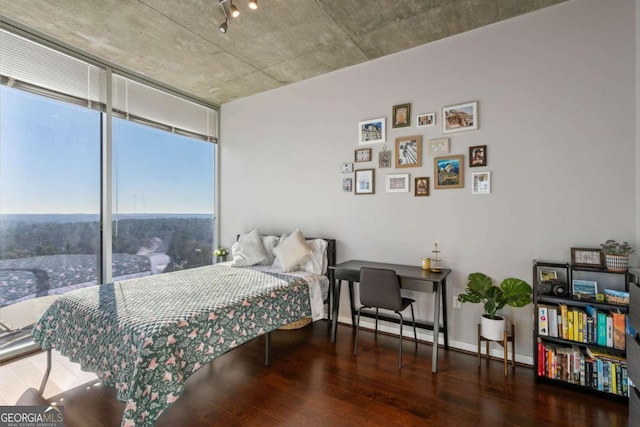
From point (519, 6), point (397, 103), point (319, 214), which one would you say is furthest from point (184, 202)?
point (519, 6)

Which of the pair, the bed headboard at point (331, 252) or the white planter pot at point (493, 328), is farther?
the bed headboard at point (331, 252)

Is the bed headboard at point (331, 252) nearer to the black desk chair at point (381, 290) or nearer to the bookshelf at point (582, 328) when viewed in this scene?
the black desk chair at point (381, 290)

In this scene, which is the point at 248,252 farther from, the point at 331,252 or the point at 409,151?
the point at 409,151

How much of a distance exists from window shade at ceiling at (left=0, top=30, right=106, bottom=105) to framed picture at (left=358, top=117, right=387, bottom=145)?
2990mm

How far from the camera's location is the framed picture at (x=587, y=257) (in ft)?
7.56

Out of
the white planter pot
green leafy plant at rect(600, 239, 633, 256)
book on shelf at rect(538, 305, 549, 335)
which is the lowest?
the white planter pot

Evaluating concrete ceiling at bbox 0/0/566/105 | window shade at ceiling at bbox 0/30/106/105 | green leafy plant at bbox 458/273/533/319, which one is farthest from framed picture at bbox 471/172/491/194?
window shade at ceiling at bbox 0/30/106/105

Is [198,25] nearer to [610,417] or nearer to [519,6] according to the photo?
[519,6]

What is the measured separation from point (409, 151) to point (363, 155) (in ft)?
1.78

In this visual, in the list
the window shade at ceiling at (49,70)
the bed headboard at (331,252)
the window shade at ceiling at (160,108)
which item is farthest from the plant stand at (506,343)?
the window shade at ceiling at (49,70)

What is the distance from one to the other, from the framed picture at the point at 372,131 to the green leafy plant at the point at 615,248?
214 centimetres

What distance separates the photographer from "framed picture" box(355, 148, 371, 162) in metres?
3.47

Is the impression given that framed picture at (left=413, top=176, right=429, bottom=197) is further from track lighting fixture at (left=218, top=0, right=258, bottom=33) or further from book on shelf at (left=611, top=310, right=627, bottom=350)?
track lighting fixture at (left=218, top=0, right=258, bottom=33)

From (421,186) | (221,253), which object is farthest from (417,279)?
(221,253)
